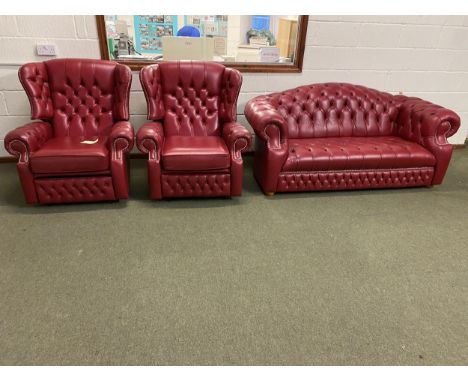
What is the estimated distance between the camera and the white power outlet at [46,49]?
118 inches

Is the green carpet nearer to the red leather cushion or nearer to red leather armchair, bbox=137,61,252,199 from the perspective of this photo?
red leather armchair, bbox=137,61,252,199

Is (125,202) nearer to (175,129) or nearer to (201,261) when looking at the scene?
(175,129)

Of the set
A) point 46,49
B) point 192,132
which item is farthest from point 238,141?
point 46,49

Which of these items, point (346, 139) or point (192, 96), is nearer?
point (192, 96)

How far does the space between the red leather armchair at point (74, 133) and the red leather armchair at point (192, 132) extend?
0.72ft

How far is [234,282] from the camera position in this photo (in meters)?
1.87

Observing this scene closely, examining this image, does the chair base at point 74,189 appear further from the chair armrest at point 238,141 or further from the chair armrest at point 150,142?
the chair armrest at point 238,141

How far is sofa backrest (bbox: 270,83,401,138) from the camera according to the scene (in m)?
3.26

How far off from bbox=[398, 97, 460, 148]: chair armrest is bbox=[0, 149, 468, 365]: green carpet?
2.04 ft

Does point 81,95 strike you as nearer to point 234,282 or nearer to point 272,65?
point 272,65

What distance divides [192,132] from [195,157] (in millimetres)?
640

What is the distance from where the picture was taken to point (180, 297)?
1.75m

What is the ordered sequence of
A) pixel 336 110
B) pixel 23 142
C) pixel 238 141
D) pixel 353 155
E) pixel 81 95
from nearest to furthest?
pixel 23 142, pixel 238 141, pixel 353 155, pixel 81 95, pixel 336 110
